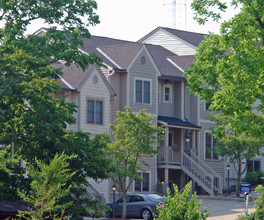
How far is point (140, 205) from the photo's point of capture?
37375mm

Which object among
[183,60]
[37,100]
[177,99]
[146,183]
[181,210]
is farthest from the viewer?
[183,60]

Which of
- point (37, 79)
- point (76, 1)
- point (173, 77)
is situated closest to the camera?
point (37, 79)

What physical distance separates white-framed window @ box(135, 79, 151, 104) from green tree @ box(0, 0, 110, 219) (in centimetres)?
1715

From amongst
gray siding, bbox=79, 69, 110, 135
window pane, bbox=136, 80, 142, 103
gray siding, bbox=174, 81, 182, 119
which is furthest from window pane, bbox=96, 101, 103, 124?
gray siding, bbox=174, 81, 182, 119

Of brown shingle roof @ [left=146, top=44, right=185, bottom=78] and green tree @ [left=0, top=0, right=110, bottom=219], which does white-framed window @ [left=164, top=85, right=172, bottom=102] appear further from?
green tree @ [left=0, top=0, right=110, bottom=219]

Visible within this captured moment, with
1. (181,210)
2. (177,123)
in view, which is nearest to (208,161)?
(177,123)

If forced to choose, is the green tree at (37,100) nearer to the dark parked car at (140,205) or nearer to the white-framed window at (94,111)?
the dark parked car at (140,205)

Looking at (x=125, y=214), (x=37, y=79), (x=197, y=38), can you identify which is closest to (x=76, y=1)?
(x=37, y=79)

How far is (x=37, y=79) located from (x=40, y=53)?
8.55ft

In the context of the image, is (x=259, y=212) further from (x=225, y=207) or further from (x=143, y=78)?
(x=143, y=78)

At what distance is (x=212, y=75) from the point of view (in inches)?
1137

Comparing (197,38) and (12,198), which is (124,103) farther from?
(12,198)

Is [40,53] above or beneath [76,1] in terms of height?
beneath

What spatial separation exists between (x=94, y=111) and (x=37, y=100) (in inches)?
723
